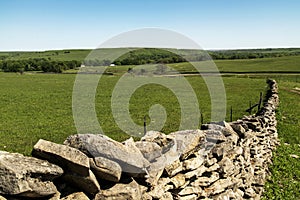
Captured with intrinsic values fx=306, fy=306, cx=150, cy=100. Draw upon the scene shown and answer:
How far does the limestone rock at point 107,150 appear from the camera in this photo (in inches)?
165

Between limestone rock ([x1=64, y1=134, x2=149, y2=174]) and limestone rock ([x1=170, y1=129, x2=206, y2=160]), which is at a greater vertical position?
limestone rock ([x1=64, y1=134, x2=149, y2=174])

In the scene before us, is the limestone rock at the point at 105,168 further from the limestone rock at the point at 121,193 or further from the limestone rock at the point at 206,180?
the limestone rock at the point at 206,180

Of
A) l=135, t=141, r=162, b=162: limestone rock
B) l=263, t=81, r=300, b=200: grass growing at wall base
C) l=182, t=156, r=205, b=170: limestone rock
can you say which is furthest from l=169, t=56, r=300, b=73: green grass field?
l=135, t=141, r=162, b=162: limestone rock

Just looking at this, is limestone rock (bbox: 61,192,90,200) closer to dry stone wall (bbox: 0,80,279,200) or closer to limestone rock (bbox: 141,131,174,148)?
dry stone wall (bbox: 0,80,279,200)

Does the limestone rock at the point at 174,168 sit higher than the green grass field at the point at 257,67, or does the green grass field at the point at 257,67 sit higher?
the green grass field at the point at 257,67

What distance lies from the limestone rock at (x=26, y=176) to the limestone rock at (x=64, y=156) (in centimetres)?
12

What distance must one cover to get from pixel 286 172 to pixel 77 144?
30.2 feet

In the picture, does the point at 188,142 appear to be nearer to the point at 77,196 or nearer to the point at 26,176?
the point at 77,196

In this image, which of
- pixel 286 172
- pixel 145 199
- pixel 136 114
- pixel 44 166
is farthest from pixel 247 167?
pixel 136 114

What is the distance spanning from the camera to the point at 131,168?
14.3 ft

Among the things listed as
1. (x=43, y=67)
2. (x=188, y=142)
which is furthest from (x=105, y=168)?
(x=43, y=67)

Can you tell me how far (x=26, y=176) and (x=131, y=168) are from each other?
4.80 ft

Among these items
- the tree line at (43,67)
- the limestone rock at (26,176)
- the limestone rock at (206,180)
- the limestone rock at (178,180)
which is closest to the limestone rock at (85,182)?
the limestone rock at (26,176)

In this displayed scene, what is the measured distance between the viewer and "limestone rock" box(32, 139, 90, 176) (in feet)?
12.6
